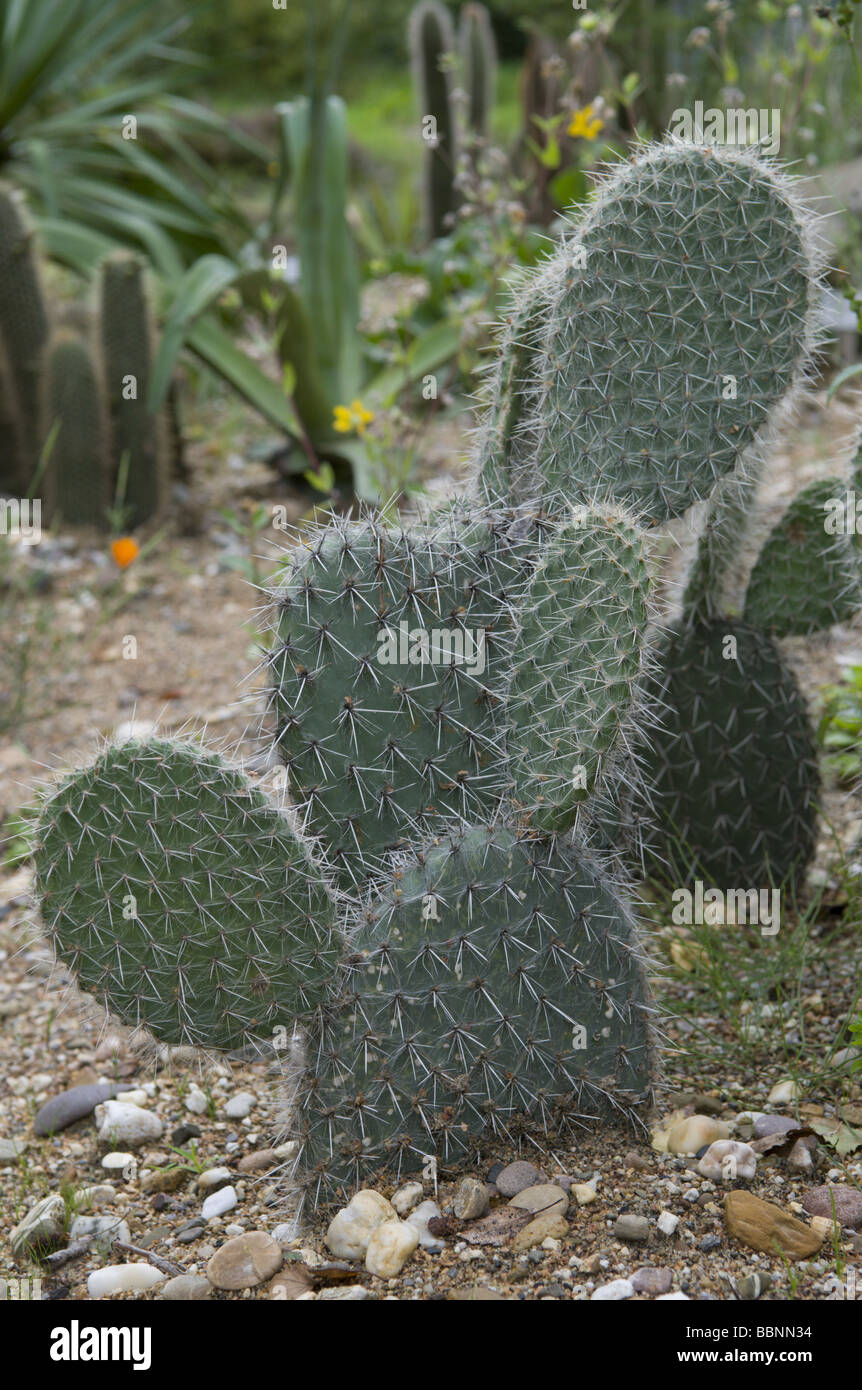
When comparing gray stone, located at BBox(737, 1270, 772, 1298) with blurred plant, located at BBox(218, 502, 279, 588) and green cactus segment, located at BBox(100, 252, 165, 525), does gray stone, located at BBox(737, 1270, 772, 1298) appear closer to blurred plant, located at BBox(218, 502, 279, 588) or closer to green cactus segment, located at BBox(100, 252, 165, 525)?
blurred plant, located at BBox(218, 502, 279, 588)

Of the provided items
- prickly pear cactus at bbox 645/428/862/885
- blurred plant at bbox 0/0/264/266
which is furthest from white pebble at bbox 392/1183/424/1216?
blurred plant at bbox 0/0/264/266

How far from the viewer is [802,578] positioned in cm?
267

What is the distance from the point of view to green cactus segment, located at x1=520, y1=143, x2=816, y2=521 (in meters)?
2.21

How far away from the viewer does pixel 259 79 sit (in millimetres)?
15938

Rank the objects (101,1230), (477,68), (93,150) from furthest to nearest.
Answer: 1. (93,150)
2. (477,68)
3. (101,1230)

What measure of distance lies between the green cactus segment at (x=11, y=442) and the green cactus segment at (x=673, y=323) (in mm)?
3243

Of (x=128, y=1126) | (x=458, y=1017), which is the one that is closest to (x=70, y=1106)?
(x=128, y=1126)

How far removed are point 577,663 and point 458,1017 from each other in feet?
1.76

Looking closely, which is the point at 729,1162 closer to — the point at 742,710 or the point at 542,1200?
the point at 542,1200

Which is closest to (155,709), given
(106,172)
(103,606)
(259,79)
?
(103,606)

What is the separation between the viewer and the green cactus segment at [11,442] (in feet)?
16.1

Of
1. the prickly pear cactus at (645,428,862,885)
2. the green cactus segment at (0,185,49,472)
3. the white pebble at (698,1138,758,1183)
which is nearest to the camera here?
the white pebble at (698,1138,758,1183)

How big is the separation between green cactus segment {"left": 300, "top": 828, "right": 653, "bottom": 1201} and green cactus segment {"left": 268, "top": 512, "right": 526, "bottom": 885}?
127 millimetres

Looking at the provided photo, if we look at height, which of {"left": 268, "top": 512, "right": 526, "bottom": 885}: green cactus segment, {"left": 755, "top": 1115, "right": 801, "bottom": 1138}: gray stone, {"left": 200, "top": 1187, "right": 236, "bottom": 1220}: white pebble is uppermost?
{"left": 268, "top": 512, "right": 526, "bottom": 885}: green cactus segment
